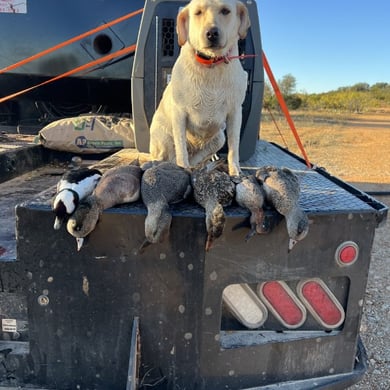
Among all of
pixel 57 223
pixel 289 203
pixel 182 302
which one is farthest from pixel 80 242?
pixel 289 203

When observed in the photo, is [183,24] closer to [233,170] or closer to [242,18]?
[242,18]

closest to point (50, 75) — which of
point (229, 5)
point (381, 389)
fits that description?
point (229, 5)

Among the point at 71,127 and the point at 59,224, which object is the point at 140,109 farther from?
the point at 59,224

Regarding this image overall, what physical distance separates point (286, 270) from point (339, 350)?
42 cm

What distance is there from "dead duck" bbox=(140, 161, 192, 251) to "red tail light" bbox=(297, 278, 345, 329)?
0.57 metres

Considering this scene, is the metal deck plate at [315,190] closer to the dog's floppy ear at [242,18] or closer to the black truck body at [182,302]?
the black truck body at [182,302]

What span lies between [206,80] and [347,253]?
970 millimetres

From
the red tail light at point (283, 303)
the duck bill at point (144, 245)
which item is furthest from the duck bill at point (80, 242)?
the red tail light at point (283, 303)

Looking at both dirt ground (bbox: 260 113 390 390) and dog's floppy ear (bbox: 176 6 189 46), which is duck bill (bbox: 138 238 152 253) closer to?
dog's floppy ear (bbox: 176 6 189 46)

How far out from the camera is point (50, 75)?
132 inches

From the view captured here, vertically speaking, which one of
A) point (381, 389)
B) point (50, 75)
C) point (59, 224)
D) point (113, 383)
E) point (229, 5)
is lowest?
point (381, 389)

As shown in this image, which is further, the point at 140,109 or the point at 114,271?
the point at 140,109

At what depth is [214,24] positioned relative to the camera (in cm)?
174

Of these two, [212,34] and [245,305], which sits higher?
[212,34]
